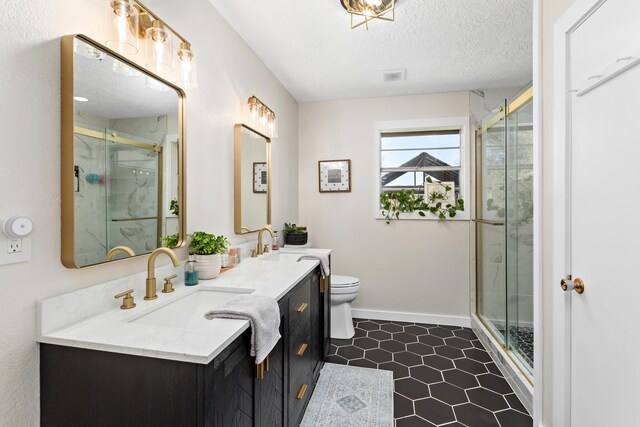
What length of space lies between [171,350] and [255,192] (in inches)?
66.3

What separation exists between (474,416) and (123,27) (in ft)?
8.54

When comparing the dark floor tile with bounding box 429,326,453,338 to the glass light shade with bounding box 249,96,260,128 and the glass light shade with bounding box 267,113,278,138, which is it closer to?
the glass light shade with bounding box 267,113,278,138

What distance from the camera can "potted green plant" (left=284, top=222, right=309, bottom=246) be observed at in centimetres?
307

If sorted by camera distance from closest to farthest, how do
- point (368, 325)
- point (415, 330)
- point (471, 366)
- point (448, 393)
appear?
point (448, 393) < point (471, 366) < point (415, 330) < point (368, 325)

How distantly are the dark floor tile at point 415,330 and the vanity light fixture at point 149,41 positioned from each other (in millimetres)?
2845

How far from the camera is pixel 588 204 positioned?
1.21 metres

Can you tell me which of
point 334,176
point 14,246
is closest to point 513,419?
point 14,246

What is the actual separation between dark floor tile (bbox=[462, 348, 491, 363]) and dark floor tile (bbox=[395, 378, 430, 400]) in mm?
659

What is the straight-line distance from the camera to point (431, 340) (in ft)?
9.53

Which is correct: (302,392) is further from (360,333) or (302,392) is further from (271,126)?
(271,126)

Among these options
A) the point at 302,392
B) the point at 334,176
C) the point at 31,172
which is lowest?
the point at 302,392

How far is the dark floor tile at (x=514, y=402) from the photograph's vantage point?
1906 mm

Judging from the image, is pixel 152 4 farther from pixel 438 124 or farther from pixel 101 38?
pixel 438 124

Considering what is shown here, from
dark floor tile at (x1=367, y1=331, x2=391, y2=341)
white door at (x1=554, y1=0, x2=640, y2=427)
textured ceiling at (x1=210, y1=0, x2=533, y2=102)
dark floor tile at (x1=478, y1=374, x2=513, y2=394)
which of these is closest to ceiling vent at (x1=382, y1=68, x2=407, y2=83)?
textured ceiling at (x1=210, y1=0, x2=533, y2=102)
